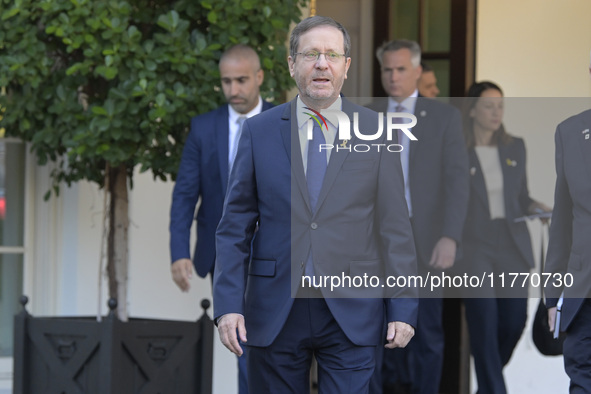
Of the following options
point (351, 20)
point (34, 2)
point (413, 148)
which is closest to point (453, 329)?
point (413, 148)

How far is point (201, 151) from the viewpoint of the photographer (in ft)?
17.5

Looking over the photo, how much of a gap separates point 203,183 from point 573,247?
2.00m

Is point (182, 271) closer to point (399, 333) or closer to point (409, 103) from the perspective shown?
point (409, 103)

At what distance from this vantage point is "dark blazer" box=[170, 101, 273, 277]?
5297 mm

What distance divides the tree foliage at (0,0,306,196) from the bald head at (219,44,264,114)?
0.07m

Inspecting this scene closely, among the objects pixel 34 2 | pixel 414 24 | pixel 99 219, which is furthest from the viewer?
pixel 414 24

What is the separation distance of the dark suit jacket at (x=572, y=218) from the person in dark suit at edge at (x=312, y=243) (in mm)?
710

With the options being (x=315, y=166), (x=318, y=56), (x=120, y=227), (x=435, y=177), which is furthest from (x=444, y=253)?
(x=318, y=56)

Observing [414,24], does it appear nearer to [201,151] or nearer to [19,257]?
[201,151]

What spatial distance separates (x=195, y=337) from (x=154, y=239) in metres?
1.32

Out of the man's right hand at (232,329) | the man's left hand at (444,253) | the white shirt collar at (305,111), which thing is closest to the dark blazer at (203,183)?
the man's left hand at (444,253)

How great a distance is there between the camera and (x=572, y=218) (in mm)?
4141

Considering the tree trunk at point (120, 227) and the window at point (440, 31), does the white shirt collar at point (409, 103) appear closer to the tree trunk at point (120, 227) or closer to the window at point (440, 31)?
the window at point (440, 31)

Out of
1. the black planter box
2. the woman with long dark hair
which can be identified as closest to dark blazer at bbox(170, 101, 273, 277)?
the black planter box
